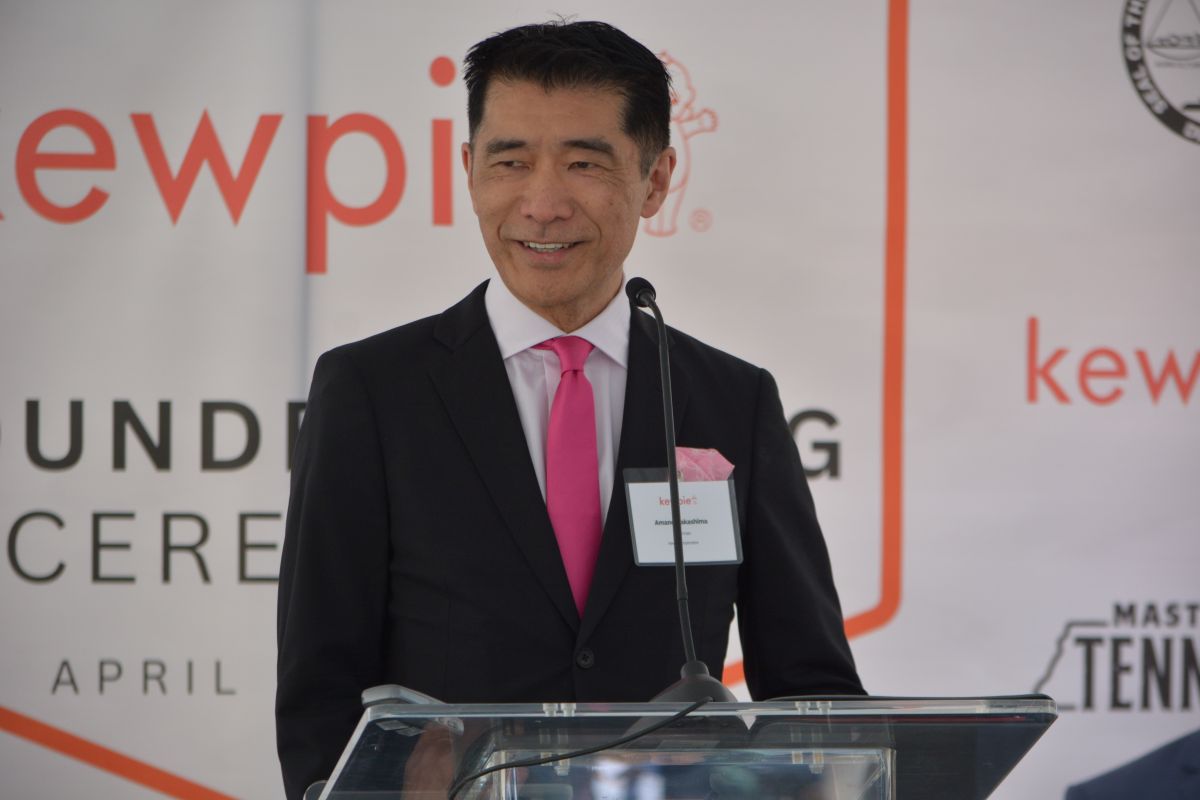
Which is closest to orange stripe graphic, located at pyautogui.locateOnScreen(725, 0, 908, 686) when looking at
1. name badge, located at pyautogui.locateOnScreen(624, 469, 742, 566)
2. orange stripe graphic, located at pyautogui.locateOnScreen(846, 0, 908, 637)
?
orange stripe graphic, located at pyautogui.locateOnScreen(846, 0, 908, 637)

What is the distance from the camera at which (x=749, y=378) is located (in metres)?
1.71

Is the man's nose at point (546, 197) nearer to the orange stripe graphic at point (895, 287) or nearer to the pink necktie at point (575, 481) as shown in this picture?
the pink necktie at point (575, 481)

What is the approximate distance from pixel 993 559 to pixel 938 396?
336 mm

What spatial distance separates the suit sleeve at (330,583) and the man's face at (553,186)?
24cm

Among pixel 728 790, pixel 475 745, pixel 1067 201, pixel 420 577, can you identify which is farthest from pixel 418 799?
pixel 1067 201

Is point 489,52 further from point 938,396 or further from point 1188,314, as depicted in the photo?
point 1188,314

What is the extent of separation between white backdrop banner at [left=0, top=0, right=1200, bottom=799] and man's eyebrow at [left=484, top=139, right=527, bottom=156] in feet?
3.65

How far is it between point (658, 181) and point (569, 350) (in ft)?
0.82

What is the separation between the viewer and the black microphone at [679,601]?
1046mm

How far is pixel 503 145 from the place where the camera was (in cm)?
156

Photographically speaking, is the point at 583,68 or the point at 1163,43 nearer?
the point at 583,68

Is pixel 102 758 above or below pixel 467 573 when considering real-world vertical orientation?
below

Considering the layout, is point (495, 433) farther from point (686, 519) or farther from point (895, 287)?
point (895, 287)

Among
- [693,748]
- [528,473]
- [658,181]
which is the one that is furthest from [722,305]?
[693,748]
